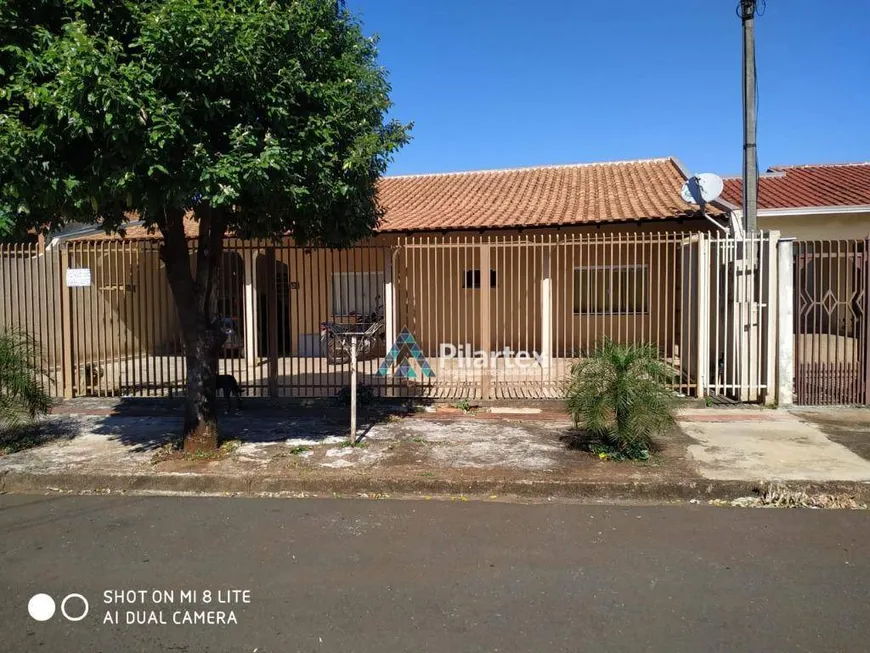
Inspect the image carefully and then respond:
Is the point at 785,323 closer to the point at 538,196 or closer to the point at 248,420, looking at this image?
the point at 538,196

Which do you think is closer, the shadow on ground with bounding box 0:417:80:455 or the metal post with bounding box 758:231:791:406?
the shadow on ground with bounding box 0:417:80:455

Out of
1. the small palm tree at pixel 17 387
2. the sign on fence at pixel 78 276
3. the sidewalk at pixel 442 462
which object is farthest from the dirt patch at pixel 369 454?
the sign on fence at pixel 78 276

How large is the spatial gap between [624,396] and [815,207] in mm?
9361

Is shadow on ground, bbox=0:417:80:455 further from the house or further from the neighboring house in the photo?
the neighboring house

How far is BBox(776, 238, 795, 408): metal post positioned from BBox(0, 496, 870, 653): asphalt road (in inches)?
137

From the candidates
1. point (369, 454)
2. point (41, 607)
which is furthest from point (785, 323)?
point (41, 607)

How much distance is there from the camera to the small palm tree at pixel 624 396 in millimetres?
5730

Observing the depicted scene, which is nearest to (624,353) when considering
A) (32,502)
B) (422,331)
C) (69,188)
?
(69,188)

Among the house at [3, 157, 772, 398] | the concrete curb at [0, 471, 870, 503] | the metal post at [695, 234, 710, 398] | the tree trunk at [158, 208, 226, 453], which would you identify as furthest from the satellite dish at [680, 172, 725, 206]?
the tree trunk at [158, 208, 226, 453]

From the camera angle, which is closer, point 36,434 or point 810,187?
point 36,434

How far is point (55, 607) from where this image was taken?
347cm

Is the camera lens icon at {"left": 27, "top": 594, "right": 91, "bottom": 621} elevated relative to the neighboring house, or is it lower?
lower

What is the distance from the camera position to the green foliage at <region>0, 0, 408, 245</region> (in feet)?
15.3

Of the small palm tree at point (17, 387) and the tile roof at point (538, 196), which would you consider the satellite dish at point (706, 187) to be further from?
the small palm tree at point (17, 387)
